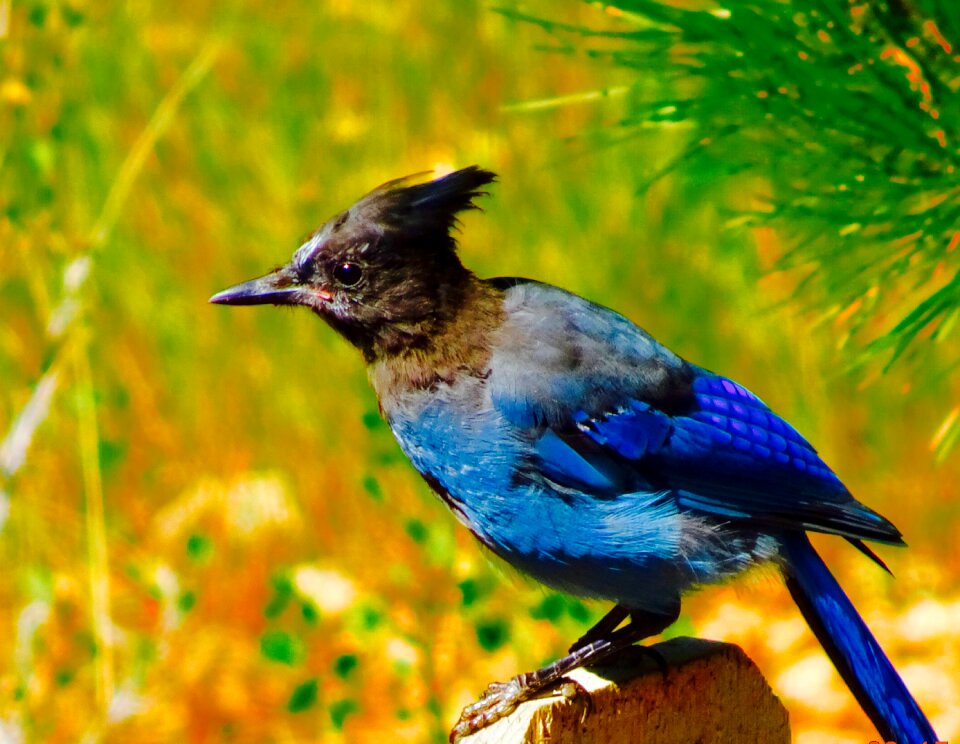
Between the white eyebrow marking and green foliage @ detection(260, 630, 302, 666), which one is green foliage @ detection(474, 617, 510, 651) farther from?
the white eyebrow marking

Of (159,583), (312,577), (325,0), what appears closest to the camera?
→ (159,583)

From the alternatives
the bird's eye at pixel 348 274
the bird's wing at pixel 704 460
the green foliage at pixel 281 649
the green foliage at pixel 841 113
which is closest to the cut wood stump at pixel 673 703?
the bird's wing at pixel 704 460

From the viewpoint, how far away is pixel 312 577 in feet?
9.46

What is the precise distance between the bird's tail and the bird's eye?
2.02 feet

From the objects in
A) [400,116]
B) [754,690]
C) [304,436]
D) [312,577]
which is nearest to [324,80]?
[400,116]

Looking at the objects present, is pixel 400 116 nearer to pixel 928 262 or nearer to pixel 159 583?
pixel 159 583

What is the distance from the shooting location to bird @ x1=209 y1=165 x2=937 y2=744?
161cm

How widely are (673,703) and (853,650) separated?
239 millimetres

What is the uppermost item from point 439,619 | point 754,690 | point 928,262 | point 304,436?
point 928,262

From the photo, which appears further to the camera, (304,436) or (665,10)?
(304,436)

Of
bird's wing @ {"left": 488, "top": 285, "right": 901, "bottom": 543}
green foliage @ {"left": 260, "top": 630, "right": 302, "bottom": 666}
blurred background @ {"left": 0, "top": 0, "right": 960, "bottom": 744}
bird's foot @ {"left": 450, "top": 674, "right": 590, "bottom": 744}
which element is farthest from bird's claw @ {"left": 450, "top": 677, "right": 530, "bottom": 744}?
blurred background @ {"left": 0, "top": 0, "right": 960, "bottom": 744}

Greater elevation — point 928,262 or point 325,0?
point 928,262

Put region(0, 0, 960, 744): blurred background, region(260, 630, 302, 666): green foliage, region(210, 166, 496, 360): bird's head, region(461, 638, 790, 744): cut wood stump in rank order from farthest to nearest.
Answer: region(0, 0, 960, 744): blurred background → region(260, 630, 302, 666): green foliage → region(210, 166, 496, 360): bird's head → region(461, 638, 790, 744): cut wood stump

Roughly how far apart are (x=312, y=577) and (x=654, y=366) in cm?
138
